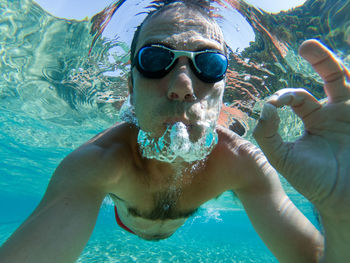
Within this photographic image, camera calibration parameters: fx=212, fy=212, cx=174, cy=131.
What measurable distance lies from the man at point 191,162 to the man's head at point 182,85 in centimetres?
1

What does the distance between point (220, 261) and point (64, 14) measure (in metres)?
18.0

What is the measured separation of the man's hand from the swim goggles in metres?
0.84

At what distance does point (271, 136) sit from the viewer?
1858 mm

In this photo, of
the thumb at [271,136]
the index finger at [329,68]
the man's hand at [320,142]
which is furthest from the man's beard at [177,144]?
the index finger at [329,68]

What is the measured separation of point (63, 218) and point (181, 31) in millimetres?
2380

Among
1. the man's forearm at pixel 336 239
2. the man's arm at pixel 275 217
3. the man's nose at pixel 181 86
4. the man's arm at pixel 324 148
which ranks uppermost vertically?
the man's nose at pixel 181 86

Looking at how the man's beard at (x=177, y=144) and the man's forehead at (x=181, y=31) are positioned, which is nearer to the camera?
the man's beard at (x=177, y=144)

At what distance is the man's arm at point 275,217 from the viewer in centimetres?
231

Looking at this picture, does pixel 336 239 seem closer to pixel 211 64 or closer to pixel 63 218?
pixel 211 64

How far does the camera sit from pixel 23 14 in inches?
219

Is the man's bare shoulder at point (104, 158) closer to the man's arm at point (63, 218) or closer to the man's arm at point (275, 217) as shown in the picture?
the man's arm at point (63, 218)

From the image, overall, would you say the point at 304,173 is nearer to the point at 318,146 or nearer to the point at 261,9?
the point at 318,146

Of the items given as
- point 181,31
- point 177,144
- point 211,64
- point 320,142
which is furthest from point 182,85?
point 320,142

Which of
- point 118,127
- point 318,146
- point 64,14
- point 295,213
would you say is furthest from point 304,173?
point 64,14
